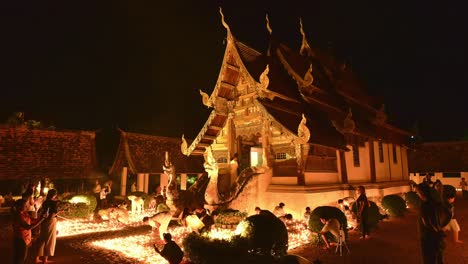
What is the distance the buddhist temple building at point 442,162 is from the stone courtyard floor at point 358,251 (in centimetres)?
2266

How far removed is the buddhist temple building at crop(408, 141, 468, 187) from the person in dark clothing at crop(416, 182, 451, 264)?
90.9ft

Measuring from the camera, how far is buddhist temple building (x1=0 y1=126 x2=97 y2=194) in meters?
19.0

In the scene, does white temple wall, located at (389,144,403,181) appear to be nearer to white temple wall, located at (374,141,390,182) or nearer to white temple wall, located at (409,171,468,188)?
white temple wall, located at (374,141,390,182)

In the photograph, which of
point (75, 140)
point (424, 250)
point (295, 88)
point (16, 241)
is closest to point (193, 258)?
point (16, 241)

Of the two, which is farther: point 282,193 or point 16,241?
point 282,193

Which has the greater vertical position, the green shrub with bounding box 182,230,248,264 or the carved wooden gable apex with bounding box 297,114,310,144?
the carved wooden gable apex with bounding box 297,114,310,144

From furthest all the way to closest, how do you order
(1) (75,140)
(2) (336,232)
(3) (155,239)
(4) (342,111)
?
(1) (75,140), (4) (342,111), (3) (155,239), (2) (336,232)

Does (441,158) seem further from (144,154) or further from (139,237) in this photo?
(139,237)

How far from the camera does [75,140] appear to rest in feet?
74.8

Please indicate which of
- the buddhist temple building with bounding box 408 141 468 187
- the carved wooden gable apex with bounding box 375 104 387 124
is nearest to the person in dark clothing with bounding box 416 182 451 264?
the carved wooden gable apex with bounding box 375 104 387 124

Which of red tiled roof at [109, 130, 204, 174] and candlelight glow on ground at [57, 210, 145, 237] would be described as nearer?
candlelight glow on ground at [57, 210, 145, 237]

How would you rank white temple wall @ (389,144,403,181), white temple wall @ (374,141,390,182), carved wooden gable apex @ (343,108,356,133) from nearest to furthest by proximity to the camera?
1. carved wooden gable apex @ (343,108,356,133)
2. white temple wall @ (374,141,390,182)
3. white temple wall @ (389,144,403,181)

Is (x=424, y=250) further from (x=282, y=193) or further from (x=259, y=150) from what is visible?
(x=259, y=150)

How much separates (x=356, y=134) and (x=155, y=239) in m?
11.2
